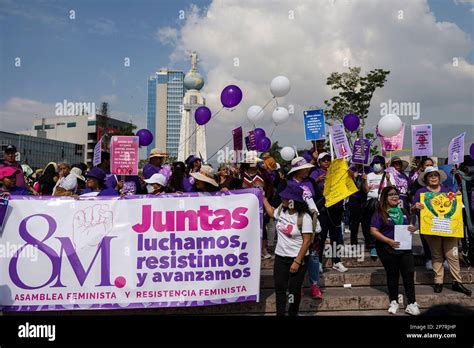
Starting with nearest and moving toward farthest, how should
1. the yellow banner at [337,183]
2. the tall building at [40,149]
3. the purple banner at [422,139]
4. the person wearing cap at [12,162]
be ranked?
the person wearing cap at [12,162]
the yellow banner at [337,183]
the purple banner at [422,139]
the tall building at [40,149]

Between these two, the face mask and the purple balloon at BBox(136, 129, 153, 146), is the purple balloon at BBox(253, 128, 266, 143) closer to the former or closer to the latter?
the purple balloon at BBox(136, 129, 153, 146)

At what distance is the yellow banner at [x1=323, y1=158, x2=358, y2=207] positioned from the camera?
5963mm

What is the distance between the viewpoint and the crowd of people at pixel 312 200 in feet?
14.6

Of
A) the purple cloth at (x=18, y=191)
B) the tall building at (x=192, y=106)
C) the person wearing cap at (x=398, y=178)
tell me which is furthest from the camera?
the tall building at (x=192, y=106)

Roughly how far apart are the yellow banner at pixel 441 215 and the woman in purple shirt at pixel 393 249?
0.62 metres

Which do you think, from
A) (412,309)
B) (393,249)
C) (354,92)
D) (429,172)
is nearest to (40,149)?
(354,92)

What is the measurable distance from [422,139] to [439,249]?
227 cm

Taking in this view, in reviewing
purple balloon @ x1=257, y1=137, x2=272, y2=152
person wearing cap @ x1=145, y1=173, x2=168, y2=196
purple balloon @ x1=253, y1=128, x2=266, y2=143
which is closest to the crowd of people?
person wearing cap @ x1=145, y1=173, x2=168, y2=196

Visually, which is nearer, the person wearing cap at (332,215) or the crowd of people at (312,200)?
the crowd of people at (312,200)

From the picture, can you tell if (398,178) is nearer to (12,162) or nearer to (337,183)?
(337,183)

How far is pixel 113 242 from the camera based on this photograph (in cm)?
483

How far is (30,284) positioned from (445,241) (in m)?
5.39

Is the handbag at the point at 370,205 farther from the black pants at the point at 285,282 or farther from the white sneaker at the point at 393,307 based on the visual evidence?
the black pants at the point at 285,282

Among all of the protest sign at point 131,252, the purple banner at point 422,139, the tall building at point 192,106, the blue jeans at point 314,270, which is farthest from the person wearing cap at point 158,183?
the tall building at point 192,106
